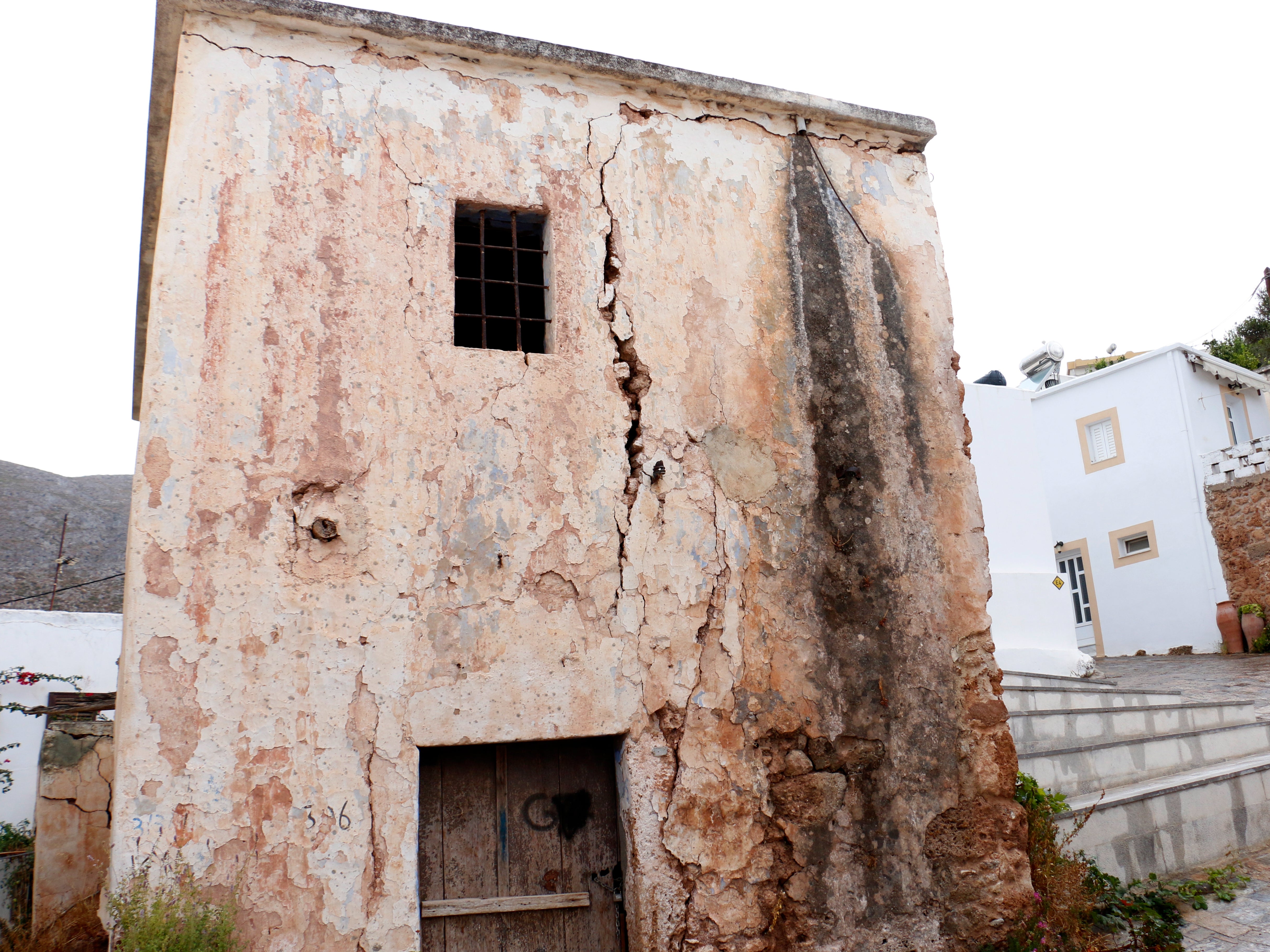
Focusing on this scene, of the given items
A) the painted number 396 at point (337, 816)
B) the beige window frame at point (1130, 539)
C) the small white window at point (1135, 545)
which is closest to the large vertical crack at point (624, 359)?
the painted number 396 at point (337, 816)

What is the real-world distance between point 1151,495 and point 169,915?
18262mm

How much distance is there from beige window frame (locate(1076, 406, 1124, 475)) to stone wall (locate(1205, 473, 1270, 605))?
1.91 m

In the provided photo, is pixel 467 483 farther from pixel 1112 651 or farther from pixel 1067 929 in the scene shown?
pixel 1112 651

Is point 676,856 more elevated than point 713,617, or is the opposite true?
point 713,617

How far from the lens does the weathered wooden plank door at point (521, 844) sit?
13.7 ft

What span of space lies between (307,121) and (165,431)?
184cm

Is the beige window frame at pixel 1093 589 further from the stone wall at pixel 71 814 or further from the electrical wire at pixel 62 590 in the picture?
the electrical wire at pixel 62 590

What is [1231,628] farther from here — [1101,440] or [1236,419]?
[1236,419]

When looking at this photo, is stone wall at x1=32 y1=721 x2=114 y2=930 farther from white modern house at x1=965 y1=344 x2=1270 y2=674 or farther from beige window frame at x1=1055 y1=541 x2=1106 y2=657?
beige window frame at x1=1055 y1=541 x2=1106 y2=657

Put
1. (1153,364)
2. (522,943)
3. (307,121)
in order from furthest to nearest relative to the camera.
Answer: (1153,364) → (307,121) → (522,943)

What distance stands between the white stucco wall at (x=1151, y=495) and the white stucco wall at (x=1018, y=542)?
6889mm

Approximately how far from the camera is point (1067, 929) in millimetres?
4797

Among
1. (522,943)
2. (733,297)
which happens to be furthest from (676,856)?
(733,297)

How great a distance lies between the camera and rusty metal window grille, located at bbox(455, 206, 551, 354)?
190 inches
